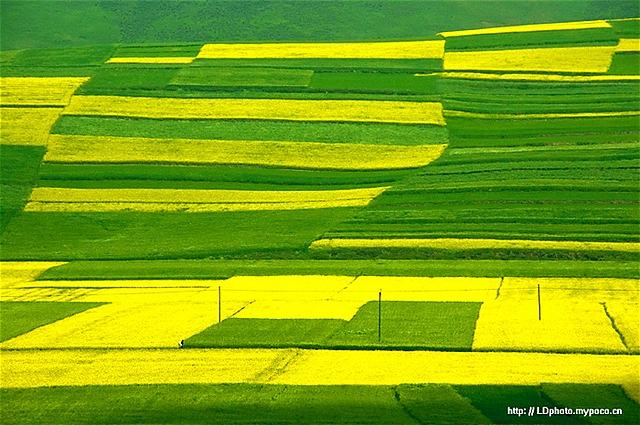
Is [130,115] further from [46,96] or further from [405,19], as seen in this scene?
[405,19]

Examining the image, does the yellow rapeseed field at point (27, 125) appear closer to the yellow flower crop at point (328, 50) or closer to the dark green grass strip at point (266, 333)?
the yellow flower crop at point (328, 50)

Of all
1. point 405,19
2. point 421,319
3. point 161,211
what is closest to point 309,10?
point 405,19

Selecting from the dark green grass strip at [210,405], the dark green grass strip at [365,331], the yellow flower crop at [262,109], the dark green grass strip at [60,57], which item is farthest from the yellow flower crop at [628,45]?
the dark green grass strip at [210,405]

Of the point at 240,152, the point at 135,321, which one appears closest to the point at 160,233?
the point at 240,152

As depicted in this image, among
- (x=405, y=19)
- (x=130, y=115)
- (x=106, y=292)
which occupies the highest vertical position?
(x=405, y=19)

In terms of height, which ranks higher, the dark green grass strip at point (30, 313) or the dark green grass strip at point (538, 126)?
the dark green grass strip at point (538, 126)

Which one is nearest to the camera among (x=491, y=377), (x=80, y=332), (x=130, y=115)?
(x=491, y=377)

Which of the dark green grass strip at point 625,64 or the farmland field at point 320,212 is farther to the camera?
the dark green grass strip at point 625,64
